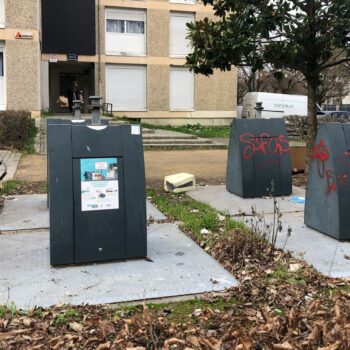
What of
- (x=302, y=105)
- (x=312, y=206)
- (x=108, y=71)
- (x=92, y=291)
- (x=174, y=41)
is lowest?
(x=92, y=291)

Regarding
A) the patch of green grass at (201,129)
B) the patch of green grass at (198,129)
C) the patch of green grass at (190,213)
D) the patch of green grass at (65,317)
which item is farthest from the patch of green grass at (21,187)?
the patch of green grass at (201,129)

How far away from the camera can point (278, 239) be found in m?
5.55

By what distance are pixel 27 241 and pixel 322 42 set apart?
620 centimetres

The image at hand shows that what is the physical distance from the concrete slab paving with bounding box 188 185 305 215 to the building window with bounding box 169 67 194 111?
19703 mm

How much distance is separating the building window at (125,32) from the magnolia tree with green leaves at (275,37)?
60.1 feet

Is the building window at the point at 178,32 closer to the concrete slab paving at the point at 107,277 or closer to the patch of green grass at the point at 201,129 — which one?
the patch of green grass at the point at 201,129

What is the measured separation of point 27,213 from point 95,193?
2.57m

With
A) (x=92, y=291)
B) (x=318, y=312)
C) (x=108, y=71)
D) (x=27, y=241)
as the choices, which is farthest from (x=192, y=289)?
(x=108, y=71)

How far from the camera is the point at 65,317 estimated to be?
3537 mm

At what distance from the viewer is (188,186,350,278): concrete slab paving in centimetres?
482

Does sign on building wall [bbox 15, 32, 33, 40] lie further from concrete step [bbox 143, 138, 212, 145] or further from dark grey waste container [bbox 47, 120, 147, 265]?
dark grey waste container [bbox 47, 120, 147, 265]

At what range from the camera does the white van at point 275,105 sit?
26891mm

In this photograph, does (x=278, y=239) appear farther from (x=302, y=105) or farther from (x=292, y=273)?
(x=302, y=105)

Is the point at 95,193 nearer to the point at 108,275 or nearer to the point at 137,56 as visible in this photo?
the point at 108,275
